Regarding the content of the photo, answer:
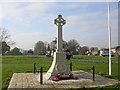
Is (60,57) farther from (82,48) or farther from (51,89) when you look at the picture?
(82,48)

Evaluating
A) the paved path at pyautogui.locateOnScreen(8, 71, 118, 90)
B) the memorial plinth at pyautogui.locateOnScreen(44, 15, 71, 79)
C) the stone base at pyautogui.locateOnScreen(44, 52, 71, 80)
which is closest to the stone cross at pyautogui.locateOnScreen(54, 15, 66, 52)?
the memorial plinth at pyautogui.locateOnScreen(44, 15, 71, 79)

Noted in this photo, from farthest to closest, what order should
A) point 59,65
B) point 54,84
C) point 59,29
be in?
point 59,29 → point 59,65 → point 54,84

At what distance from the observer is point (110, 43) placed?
18.6 m

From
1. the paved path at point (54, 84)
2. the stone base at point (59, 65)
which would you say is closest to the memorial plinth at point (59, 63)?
the stone base at point (59, 65)

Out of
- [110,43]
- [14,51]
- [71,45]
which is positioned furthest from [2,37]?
[110,43]

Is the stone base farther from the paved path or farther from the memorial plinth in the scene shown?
the paved path

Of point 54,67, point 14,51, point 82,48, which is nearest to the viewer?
point 54,67

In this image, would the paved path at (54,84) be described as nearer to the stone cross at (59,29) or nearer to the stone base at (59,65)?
the stone base at (59,65)

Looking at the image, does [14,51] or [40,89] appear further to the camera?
[14,51]

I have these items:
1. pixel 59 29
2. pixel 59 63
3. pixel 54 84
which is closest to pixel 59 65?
pixel 59 63

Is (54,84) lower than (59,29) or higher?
lower

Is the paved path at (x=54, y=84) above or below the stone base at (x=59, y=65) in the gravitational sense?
below

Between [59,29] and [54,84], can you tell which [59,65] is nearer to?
[59,29]

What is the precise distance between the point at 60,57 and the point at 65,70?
86 centimetres
